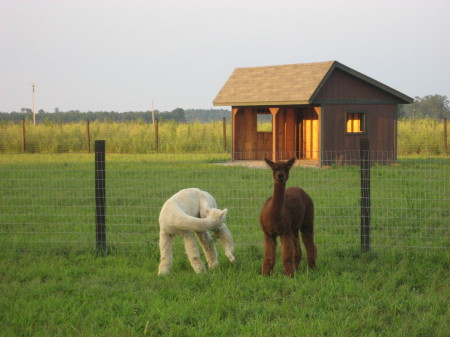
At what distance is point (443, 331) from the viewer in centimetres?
510

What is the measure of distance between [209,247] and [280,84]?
1693 centimetres

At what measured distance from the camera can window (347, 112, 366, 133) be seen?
74.7 feet

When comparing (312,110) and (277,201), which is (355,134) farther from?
(277,201)

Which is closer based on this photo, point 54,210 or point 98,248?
point 98,248

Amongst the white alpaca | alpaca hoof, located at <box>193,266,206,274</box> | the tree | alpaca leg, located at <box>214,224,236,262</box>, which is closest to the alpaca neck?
the white alpaca

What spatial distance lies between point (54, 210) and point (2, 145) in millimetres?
21278

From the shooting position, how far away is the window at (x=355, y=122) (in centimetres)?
2277

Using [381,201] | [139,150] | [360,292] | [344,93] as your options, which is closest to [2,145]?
[139,150]

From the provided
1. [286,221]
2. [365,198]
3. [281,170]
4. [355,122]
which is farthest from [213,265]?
[355,122]

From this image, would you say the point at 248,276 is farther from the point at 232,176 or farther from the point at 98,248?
the point at 232,176

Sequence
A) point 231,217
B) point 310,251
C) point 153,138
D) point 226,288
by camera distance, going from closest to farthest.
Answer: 1. point 226,288
2. point 310,251
3. point 231,217
4. point 153,138

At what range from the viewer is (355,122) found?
76.5 ft

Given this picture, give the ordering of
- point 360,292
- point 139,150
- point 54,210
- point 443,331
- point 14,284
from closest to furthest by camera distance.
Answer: point 443,331
point 360,292
point 14,284
point 54,210
point 139,150

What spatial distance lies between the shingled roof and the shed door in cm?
161
